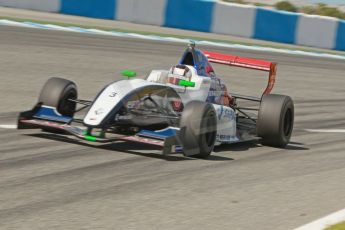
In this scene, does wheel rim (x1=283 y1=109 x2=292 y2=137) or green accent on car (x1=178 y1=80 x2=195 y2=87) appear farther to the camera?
wheel rim (x1=283 y1=109 x2=292 y2=137)

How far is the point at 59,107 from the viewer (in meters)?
8.88

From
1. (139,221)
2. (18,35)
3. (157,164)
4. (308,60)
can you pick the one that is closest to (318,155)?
(157,164)

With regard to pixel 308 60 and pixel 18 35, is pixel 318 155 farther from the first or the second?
pixel 308 60

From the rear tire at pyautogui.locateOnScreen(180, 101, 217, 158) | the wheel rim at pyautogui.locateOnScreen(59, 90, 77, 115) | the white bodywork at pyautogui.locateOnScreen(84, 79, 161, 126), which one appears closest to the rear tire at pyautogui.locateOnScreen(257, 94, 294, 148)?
the rear tire at pyautogui.locateOnScreen(180, 101, 217, 158)

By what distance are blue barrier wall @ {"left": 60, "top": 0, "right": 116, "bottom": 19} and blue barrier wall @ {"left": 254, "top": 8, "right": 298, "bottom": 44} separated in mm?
5137

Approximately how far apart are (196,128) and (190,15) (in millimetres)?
18927

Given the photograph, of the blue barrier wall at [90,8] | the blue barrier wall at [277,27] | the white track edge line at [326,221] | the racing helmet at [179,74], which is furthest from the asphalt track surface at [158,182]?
the blue barrier wall at [277,27]

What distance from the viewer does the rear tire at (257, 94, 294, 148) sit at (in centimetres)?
945

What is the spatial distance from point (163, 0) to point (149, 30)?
147 centimetres

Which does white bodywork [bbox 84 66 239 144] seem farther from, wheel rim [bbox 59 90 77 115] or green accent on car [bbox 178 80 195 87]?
wheel rim [bbox 59 90 77 115]

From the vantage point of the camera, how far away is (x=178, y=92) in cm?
915

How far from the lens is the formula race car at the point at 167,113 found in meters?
8.20

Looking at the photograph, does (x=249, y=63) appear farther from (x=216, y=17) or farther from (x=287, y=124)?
(x=216, y=17)

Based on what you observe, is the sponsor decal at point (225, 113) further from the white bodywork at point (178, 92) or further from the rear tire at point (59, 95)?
the rear tire at point (59, 95)
